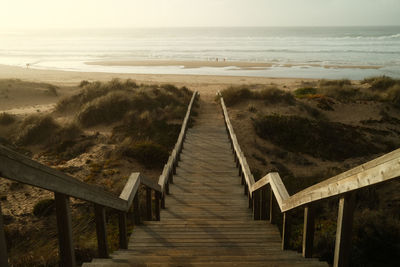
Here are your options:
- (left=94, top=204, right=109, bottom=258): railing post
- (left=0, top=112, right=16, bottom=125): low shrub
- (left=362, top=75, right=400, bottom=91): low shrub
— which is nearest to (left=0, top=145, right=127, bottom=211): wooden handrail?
(left=94, top=204, right=109, bottom=258): railing post

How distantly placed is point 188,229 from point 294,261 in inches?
72.0

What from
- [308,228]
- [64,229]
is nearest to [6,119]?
[64,229]

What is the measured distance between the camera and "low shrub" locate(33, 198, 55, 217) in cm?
793

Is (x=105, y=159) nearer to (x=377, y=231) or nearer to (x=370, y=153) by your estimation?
(x=377, y=231)

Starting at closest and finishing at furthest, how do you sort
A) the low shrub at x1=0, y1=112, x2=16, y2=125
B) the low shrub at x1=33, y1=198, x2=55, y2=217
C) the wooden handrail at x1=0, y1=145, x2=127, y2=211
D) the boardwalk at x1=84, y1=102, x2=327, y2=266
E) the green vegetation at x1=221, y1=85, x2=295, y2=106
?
the wooden handrail at x1=0, y1=145, x2=127, y2=211 → the boardwalk at x1=84, y1=102, x2=327, y2=266 → the low shrub at x1=33, y1=198, x2=55, y2=217 → the low shrub at x1=0, y1=112, x2=16, y2=125 → the green vegetation at x1=221, y1=85, x2=295, y2=106

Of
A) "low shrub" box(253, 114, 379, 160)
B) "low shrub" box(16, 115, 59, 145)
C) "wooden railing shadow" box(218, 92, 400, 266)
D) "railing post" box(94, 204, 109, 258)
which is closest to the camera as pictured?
"wooden railing shadow" box(218, 92, 400, 266)

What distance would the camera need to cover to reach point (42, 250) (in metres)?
6.04

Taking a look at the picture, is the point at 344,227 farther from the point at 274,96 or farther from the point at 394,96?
the point at 394,96

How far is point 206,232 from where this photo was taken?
4824 mm

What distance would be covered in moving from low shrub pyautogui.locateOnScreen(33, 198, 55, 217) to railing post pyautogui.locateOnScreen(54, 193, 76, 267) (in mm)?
5999

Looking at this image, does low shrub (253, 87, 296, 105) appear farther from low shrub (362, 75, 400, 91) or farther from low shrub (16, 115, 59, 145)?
low shrub (16, 115, 59, 145)

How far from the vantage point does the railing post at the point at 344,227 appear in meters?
2.57

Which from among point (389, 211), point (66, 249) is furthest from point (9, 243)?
point (389, 211)

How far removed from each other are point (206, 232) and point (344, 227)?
248 centimetres
